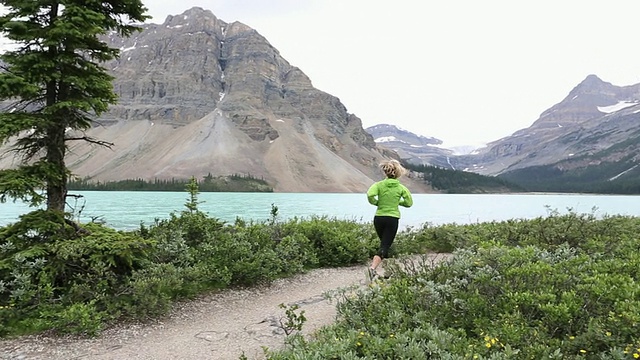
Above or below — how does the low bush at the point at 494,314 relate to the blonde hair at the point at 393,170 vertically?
below

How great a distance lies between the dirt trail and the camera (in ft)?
21.7

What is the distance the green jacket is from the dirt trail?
8.35ft

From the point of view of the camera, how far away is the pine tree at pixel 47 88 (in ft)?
25.9

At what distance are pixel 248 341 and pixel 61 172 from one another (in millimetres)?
5074

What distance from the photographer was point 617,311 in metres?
5.02

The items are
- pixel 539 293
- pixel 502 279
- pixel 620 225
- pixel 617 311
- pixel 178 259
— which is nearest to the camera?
pixel 617 311

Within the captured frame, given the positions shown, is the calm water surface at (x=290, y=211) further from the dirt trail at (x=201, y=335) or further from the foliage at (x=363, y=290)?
the dirt trail at (x=201, y=335)

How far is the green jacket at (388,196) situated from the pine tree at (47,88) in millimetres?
6149

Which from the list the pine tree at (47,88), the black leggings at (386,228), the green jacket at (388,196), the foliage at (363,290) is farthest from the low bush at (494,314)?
the pine tree at (47,88)

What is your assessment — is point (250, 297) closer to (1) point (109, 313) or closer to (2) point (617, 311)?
(1) point (109, 313)

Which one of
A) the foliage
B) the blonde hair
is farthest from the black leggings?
the foliage

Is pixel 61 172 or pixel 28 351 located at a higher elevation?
pixel 61 172

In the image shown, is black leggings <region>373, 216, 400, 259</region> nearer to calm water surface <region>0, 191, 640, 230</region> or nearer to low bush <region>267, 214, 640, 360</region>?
low bush <region>267, 214, 640, 360</region>

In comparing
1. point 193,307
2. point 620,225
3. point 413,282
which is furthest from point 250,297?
point 620,225
